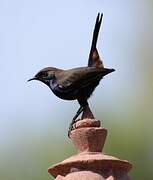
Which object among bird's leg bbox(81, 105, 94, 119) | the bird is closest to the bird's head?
the bird

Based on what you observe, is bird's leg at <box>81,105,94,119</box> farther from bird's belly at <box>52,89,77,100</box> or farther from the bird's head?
the bird's head

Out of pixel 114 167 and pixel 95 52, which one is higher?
pixel 95 52

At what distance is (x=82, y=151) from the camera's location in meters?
3.95

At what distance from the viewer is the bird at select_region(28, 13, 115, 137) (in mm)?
4012

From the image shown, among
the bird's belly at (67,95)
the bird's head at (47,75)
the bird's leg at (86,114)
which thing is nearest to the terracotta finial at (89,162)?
the bird's leg at (86,114)

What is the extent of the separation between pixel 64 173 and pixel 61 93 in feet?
1.38

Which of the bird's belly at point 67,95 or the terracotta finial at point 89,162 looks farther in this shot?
the bird's belly at point 67,95

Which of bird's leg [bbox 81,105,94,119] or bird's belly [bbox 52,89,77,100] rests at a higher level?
bird's belly [bbox 52,89,77,100]

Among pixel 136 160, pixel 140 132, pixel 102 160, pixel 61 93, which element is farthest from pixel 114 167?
pixel 140 132

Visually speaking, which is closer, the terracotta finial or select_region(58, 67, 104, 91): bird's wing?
the terracotta finial

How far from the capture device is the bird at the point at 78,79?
4.01 meters

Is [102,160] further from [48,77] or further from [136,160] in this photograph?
[136,160]

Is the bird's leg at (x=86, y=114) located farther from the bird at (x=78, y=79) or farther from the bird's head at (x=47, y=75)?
the bird's head at (x=47, y=75)

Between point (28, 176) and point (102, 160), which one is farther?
point (28, 176)
